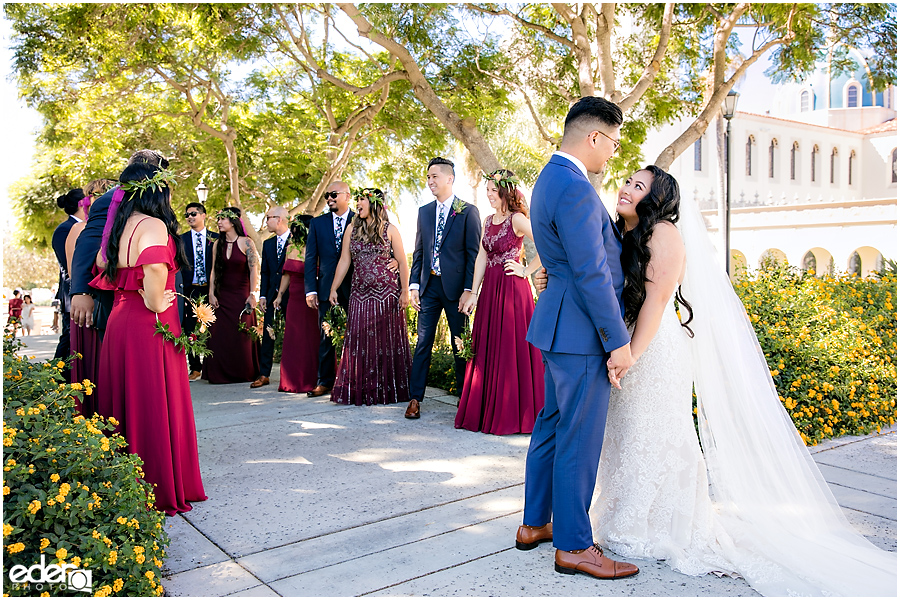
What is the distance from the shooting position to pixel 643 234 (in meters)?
3.94

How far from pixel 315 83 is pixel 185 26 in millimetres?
3216

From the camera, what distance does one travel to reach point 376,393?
802 cm

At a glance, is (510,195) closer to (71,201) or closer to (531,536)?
(531,536)

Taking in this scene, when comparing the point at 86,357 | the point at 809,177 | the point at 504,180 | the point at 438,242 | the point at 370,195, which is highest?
the point at 809,177

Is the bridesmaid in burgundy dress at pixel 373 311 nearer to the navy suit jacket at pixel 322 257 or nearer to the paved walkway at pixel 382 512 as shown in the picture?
the navy suit jacket at pixel 322 257

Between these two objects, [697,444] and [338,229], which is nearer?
[697,444]

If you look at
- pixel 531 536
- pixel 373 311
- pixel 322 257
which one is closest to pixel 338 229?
pixel 322 257

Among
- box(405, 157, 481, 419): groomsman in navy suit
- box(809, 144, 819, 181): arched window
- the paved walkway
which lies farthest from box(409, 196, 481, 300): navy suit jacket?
box(809, 144, 819, 181): arched window

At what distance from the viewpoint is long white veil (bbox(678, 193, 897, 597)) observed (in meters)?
3.92

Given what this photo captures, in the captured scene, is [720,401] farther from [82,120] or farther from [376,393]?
[82,120]

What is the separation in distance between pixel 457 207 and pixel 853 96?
85.1 m

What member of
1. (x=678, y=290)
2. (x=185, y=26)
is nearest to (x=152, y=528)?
(x=678, y=290)

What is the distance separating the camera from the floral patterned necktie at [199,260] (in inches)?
366

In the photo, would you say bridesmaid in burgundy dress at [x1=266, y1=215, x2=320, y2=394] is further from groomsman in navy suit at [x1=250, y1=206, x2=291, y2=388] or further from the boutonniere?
the boutonniere
